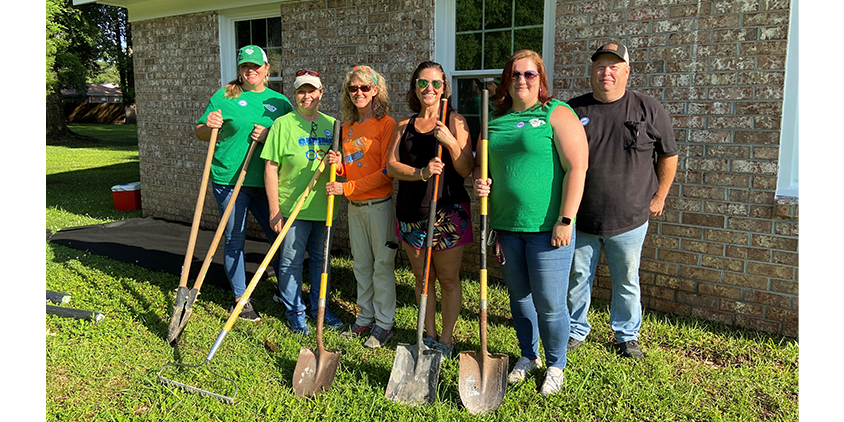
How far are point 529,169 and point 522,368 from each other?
4.18 ft

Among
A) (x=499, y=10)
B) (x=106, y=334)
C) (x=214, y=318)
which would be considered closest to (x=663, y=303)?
(x=499, y=10)

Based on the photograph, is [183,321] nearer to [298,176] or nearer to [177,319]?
[177,319]

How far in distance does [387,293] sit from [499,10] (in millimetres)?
2762

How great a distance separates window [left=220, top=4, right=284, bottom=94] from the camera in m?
6.82

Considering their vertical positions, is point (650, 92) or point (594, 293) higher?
point (650, 92)

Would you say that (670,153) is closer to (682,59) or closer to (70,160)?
(682,59)

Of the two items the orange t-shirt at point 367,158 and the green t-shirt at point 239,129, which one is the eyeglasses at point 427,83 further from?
the green t-shirt at point 239,129

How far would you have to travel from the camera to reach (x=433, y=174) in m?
3.34

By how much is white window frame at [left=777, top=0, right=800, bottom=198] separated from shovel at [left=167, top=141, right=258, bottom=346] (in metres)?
3.73

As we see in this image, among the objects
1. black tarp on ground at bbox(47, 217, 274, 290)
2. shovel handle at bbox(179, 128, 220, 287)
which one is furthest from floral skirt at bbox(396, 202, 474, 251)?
black tarp on ground at bbox(47, 217, 274, 290)

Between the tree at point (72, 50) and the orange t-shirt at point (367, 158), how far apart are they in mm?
18220

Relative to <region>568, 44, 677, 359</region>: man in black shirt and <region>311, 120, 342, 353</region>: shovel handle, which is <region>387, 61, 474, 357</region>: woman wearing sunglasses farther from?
<region>568, 44, 677, 359</region>: man in black shirt

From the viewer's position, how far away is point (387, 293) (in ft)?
13.1

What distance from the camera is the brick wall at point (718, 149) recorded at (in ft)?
12.8
